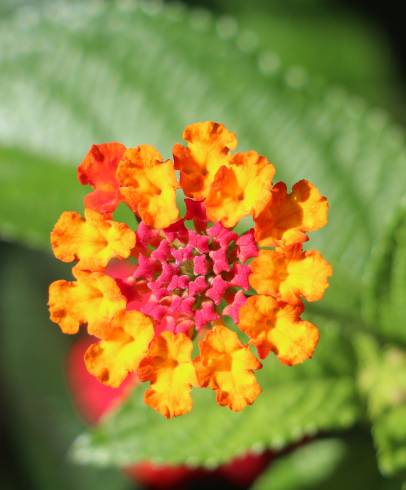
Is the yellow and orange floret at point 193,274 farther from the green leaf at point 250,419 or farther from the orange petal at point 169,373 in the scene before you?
the green leaf at point 250,419

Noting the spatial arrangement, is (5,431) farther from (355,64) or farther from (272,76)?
(355,64)

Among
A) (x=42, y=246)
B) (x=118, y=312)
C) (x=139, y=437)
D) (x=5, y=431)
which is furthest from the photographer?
(x=5, y=431)

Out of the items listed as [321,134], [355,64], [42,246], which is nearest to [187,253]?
[42,246]

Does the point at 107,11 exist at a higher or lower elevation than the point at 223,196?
higher

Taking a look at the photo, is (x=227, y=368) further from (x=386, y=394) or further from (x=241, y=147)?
(x=241, y=147)

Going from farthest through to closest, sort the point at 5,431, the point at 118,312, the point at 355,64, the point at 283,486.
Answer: the point at 355,64 → the point at 5,431 → the point at 283,486 → the point at 118,312

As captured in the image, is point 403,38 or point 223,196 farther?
point 403,38
